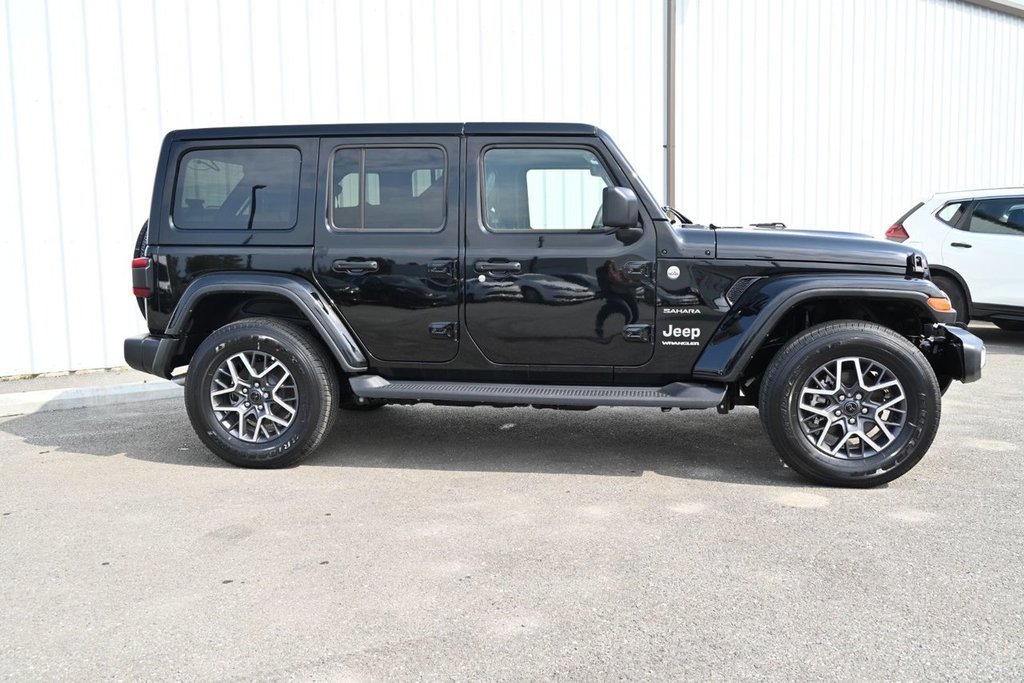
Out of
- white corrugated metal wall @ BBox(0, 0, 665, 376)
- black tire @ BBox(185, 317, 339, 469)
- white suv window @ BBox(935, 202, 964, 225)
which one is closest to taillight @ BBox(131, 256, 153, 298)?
black tire @ BBox(185, 317, 339, 469)

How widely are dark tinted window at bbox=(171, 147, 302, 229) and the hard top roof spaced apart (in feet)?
0.33

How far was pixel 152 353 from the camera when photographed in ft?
15.3

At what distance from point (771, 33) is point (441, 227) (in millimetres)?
8701

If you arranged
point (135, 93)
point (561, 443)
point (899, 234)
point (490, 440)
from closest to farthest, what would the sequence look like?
point (561, 443) → point (490, 440) → point (135, 93) → point (899, 234)

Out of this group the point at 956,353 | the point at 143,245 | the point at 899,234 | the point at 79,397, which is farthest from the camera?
the point at 899,234

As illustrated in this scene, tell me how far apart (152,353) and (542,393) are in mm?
2301

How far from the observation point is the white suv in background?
28.1 feet

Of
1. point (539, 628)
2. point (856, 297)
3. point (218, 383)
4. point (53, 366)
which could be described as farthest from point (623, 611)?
point (53, 366)


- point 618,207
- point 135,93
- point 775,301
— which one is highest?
point 135,93

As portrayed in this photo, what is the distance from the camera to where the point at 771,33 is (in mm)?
11258

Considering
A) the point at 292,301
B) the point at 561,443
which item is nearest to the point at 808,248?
the point at 561,443

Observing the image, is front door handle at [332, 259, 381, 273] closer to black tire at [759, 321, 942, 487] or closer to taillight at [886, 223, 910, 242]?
black tire at [759, 321, 942, 487]

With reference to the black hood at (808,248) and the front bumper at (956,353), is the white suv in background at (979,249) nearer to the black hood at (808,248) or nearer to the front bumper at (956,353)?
the front bumper at (956,353)

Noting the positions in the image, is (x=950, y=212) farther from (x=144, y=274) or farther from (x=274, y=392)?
(x=144, y=274)
